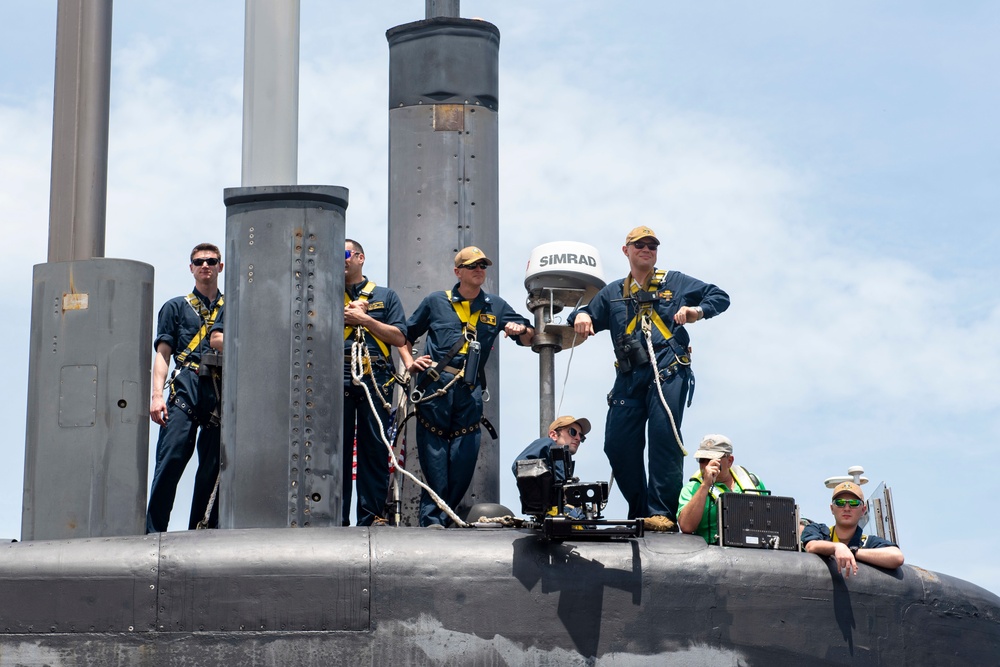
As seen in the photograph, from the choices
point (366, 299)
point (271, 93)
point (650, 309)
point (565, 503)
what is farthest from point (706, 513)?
point (271, 93)

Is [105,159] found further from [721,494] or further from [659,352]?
[721,494]

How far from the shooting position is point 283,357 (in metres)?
10.4

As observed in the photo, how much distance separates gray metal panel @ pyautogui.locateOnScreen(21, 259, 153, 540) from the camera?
1038cm

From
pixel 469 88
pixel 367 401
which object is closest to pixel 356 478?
pixel 367 401

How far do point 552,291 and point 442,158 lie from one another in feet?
4.98

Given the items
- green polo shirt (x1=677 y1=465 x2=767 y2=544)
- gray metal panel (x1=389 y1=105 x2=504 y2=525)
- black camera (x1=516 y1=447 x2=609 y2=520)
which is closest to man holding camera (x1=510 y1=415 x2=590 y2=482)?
gray metal panel (x1=389 y1=105 x2=504 y2=525)

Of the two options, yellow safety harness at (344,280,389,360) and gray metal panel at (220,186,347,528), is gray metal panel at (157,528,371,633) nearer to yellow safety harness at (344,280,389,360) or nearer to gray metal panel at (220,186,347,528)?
gray metal panel at (220,186,347,528)

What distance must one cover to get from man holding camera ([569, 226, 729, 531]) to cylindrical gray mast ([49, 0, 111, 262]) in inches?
142

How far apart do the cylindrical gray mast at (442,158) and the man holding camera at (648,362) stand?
1.80m

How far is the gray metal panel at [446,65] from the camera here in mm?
14719

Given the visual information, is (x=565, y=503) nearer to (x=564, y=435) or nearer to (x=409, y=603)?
(x=409, y=603)

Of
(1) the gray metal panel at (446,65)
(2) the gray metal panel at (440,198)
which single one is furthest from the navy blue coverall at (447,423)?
(1) the gray metal panel at (446,65)

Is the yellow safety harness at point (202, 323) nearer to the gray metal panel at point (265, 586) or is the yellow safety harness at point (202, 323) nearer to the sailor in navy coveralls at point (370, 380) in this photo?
the sailor in navy coveralls at point (370, 380)

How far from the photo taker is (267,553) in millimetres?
9375
